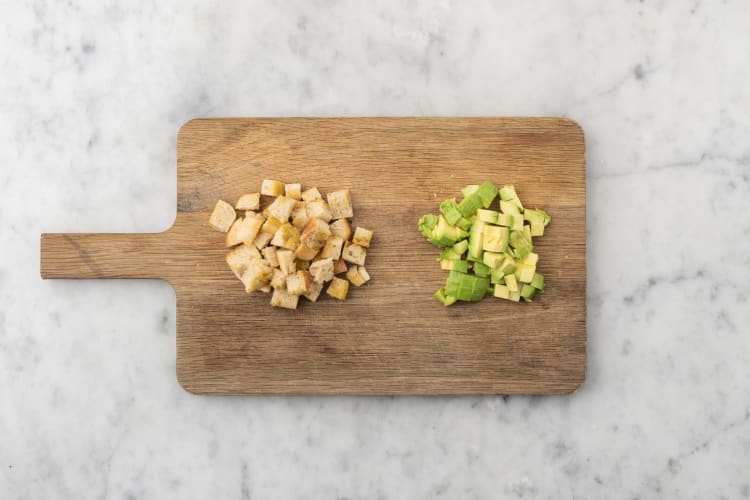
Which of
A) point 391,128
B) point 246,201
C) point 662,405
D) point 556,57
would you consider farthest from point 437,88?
point 662,405

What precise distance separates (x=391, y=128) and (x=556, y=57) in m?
0.68

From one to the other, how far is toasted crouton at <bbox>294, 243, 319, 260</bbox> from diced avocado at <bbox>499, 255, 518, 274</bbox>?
2.04 feet

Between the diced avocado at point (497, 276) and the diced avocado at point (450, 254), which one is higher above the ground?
the diced avocado at point (450, 254)

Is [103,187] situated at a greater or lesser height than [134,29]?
lesser

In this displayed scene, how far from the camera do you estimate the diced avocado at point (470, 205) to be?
2.30m

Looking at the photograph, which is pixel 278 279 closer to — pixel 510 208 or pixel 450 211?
pixel 450 211

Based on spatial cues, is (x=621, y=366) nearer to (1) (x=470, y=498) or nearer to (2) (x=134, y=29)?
(1) (x=470, y=498)

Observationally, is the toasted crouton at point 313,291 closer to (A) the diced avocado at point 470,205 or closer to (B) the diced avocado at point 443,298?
(B) the diced avocado at point 443,298

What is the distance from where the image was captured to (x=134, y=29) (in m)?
2.51

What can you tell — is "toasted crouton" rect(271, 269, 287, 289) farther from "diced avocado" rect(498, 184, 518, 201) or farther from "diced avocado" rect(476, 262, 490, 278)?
"diced avocado" rect(498, 184, 518, 201)

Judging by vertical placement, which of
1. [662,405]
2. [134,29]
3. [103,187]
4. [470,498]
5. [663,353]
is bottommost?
[470,498]

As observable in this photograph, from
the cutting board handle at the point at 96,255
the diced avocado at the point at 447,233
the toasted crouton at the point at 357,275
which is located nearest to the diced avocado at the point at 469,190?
the diced avocado at the point at 447,233

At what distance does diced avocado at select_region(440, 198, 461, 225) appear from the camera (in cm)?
228

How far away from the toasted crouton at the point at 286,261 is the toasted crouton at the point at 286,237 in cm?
2
